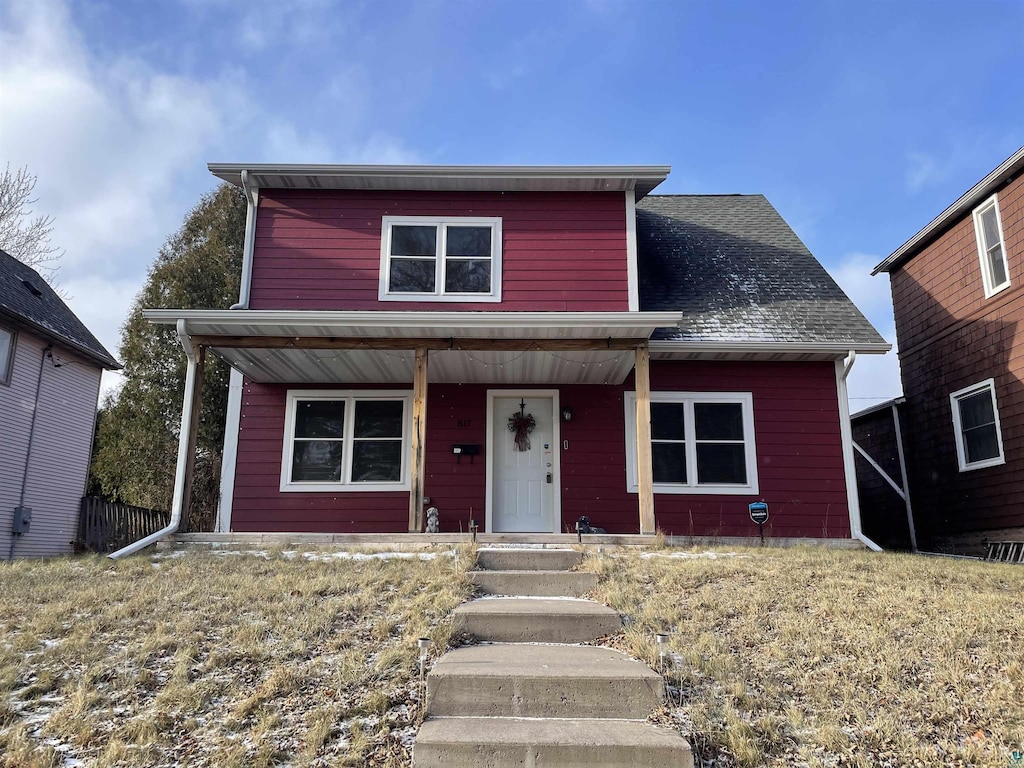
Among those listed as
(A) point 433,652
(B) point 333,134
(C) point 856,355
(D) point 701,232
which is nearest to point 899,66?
(D) point 701,232

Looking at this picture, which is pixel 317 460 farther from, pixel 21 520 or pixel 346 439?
pixel 21 520

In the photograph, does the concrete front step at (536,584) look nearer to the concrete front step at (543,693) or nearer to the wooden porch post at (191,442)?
the concrete front step at (543,693)

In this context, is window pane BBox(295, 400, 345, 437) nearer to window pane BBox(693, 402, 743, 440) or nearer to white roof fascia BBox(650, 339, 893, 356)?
white roof fascia BBox(650, 339, 893, 356)

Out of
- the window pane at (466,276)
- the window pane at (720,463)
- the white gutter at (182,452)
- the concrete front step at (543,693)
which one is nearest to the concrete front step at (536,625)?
the concrete front step at (543,693)

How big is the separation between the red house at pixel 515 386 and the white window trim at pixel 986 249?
6.97 feet

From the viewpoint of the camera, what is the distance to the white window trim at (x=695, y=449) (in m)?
9.41

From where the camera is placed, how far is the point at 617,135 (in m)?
10.7

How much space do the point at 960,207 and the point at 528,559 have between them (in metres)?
8.78

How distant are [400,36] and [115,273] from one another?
14.8 m

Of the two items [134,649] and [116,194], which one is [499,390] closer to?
[134,649]

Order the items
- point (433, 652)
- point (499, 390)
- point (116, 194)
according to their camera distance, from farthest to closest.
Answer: point (116, 194)
point (499, 390)
point (433, 652)

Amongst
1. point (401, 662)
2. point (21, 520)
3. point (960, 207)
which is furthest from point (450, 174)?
point (21, 520)

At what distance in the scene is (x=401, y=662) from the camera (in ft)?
12.8

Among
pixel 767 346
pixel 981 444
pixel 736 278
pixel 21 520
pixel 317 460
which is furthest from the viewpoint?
pixel 21 520
